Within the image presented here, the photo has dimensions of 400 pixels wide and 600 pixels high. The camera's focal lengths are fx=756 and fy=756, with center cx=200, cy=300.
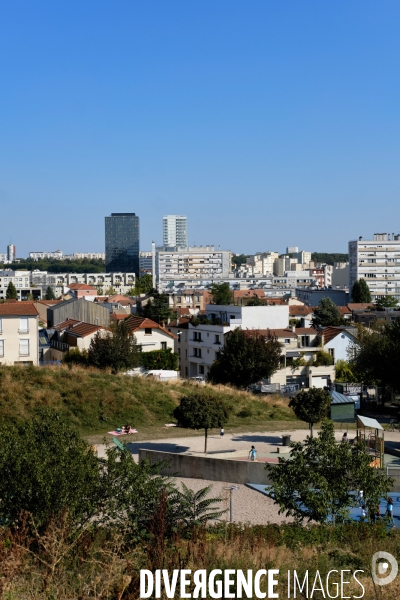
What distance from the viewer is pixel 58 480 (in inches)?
413

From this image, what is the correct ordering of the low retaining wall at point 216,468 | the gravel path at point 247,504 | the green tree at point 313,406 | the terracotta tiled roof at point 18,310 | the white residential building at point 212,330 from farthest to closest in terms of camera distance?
the white residential building at point 212,330 < the terracotta tiled roof at point 18,310 < the green tree at point 313,406 < the low retaining wall at point 216,468 < the gravel path at point 247,504

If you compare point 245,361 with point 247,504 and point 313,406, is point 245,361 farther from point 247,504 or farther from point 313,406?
point 247,504

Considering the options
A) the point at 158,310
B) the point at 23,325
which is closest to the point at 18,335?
the point at 23,325

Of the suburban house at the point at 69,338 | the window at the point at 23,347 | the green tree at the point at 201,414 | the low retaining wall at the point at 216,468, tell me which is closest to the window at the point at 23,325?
the window at the point at 23,347

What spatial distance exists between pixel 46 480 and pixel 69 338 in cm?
3249

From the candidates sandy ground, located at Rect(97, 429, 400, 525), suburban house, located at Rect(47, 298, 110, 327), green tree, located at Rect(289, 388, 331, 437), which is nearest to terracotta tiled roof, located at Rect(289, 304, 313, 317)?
suburban house, located at Rect(47, 298, 110, 327)

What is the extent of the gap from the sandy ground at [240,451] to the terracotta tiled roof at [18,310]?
15.4 metres

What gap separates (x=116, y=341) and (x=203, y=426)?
16377 mm

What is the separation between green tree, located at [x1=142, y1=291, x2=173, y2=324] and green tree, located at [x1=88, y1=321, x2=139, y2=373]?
2498 centimetres

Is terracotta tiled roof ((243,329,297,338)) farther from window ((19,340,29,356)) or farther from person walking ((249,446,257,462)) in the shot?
person walking ((249,446,257,462))

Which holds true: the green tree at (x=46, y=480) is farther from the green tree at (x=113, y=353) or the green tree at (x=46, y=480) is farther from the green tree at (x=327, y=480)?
the green tree at (x=113, y=353)

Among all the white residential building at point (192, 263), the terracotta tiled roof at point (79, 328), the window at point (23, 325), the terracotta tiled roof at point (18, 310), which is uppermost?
the white residential building at point (192, 263)

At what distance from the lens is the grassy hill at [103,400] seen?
2514 cm

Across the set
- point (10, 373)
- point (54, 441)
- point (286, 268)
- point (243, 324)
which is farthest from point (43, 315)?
point (286, 268)
